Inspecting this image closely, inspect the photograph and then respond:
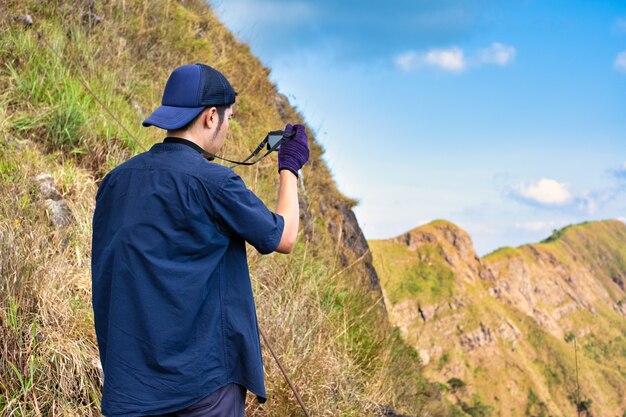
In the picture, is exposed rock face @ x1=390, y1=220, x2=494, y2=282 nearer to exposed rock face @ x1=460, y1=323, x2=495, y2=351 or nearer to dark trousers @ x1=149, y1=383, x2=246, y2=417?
exposed rock face @ x1=460, y1=323, x2=495, y2=351

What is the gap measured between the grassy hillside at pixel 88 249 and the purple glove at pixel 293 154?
110 centimetres

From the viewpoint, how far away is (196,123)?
7.80ft

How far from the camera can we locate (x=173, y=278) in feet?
7.26

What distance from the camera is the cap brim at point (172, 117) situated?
230 centimetres

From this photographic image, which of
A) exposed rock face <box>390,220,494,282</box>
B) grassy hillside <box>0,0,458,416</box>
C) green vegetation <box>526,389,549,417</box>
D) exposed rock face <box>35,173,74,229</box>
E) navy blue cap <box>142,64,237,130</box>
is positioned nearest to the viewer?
navy blue cap <box>142,64,237,130</box>

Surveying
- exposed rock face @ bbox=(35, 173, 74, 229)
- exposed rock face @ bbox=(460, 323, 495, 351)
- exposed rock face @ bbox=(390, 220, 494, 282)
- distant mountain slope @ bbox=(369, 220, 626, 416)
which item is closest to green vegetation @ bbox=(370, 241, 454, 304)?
distant mountain slope @ bbox=(369, 220, 626, 416)

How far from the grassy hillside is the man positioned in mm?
1424

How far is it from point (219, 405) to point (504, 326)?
163m

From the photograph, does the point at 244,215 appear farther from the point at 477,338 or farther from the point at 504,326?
the point at 504,326

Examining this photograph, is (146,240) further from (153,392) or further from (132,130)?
(132,130)

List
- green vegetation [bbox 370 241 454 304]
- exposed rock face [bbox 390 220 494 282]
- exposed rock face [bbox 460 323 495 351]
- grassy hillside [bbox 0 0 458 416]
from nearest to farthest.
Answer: grassy hillside [bbox 0 0 458 416]
exposed rock face [bbox 460 323 495 351]
green vegetation [bbox 370 241 454 304]
exposed rock face [bbox 390 220 494 282]

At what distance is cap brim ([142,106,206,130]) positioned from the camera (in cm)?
230

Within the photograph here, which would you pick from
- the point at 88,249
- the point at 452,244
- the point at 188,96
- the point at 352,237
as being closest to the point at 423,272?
the point at 452,244

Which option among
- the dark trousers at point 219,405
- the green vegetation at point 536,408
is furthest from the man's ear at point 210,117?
the green vegetation at point 536,408
